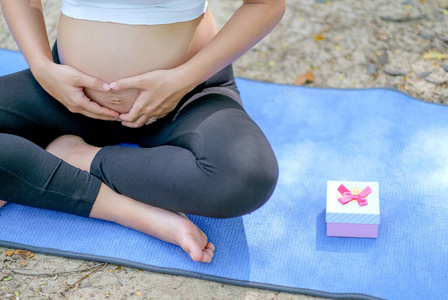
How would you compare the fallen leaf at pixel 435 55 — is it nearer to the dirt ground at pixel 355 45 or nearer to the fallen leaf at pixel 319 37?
the dirt ground at pixel 355 45

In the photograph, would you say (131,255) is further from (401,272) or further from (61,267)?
(401,272)

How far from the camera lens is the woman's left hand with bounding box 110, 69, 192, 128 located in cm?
156

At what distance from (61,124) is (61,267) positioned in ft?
1.49

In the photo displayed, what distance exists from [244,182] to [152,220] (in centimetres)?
33

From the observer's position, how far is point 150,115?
1.64 m

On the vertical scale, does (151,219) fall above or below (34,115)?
below

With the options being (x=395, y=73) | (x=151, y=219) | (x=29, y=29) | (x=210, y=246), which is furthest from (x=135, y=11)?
(x=395, y=73)

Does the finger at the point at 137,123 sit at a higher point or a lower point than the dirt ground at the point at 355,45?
higher

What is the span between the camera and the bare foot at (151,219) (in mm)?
1605

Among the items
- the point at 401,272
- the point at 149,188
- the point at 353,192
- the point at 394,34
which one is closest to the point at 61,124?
the point at 149,188

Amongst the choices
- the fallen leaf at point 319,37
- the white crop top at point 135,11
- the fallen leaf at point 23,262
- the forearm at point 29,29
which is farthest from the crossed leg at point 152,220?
the fallen leaf at point 319,37

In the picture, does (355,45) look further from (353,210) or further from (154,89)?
(154,89)

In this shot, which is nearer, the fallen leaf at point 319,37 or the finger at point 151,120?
the finger at point 151,120

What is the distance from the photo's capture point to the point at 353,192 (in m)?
1.71
